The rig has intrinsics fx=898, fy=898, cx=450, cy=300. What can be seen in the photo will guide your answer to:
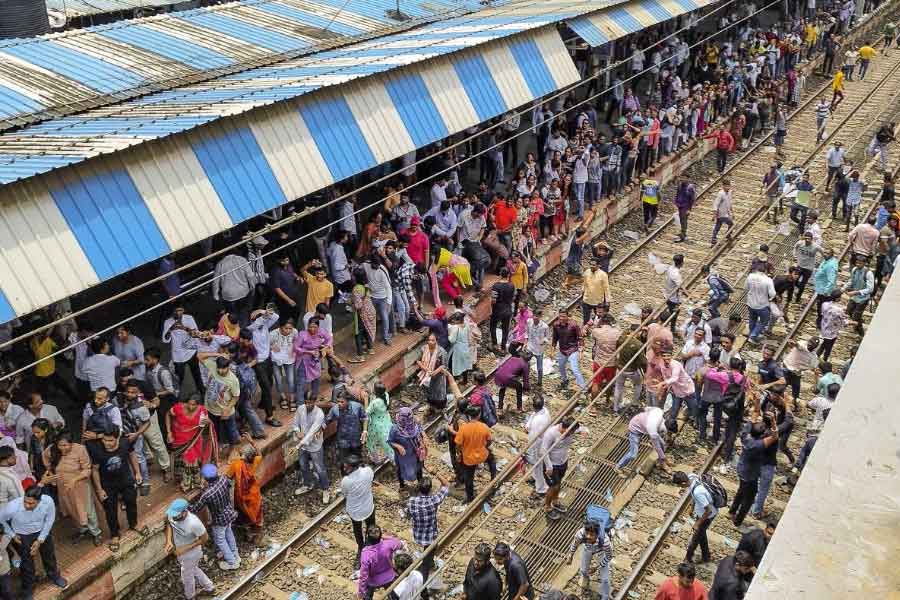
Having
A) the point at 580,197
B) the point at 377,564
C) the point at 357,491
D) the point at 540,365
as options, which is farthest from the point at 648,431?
the point at 580,197

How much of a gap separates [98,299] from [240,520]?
16.7 feet

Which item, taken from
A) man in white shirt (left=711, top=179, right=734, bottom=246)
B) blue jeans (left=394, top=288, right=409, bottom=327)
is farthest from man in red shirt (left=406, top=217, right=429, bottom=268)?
man in white shirt (left=711, top=179, right=734, bottom=246)

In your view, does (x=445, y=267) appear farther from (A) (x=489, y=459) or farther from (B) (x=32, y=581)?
(B) (x=32, y=581)

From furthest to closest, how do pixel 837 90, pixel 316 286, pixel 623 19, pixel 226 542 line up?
pixel 837 90, pixel 623 19, pixel 316 286, pixel 226 542

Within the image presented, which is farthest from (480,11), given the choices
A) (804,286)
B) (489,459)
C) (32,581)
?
(32,581)

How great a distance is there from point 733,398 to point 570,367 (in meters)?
3.00

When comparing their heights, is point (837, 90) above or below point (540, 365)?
below

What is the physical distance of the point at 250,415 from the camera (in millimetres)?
11211

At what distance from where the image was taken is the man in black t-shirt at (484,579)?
8.46m

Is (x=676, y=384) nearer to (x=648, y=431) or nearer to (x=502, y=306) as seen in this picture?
(x=648, y=431)

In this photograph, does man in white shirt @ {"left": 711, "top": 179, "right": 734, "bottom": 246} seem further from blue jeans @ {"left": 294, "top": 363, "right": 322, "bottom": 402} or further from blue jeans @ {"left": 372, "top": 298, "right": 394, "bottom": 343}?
blue jeans @ {"left": 294, "top": 363, "right": 322, "bottom": 402}

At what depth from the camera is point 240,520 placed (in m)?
10.5

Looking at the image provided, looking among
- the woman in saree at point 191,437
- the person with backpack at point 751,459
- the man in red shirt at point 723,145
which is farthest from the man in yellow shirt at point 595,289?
the man in red shirt at point 723,145

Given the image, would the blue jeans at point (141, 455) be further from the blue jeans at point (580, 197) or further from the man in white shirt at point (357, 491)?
the blue jeans at point (580, 197)
